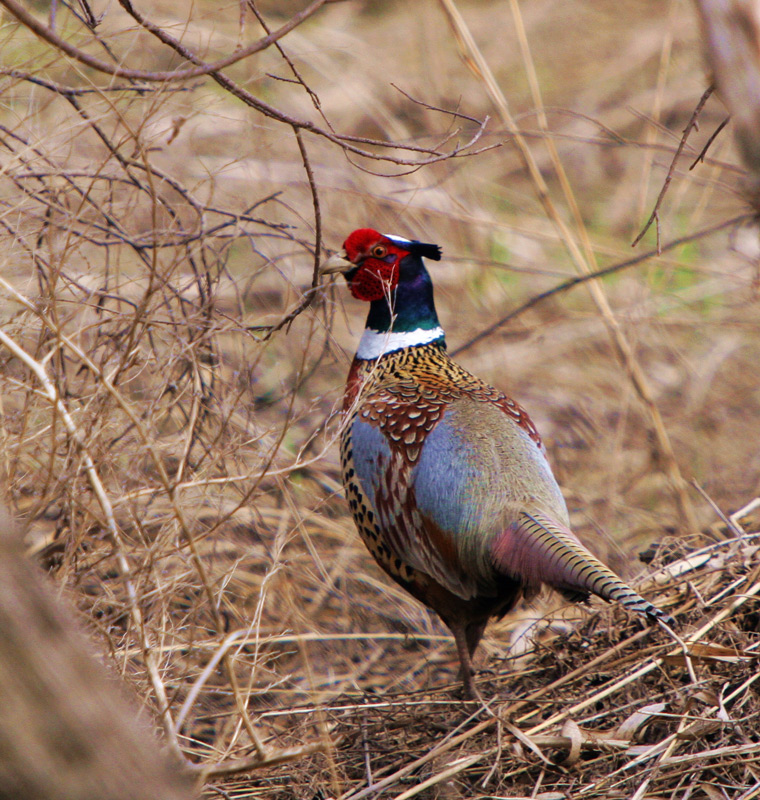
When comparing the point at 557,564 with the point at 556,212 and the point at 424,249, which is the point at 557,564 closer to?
the point at 424,249

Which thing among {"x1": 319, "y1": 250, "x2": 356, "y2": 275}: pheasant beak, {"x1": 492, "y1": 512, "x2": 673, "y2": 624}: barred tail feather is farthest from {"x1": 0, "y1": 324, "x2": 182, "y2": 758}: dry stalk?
{"x1": 319, "y1": 250, "x2": 356, "y2": 275}: pheasant beak

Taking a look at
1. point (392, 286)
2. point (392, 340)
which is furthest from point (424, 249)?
point (392, 340)

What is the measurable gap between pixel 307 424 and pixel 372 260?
1862 mm

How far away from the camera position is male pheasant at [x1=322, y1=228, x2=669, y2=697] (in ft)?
9.09

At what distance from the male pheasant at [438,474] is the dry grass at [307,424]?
201mm

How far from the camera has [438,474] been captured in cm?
298

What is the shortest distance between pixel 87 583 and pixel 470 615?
133cm

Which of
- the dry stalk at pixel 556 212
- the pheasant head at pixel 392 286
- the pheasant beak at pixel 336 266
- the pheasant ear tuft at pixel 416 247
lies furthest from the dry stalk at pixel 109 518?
the dry stalk at pixel 556 212

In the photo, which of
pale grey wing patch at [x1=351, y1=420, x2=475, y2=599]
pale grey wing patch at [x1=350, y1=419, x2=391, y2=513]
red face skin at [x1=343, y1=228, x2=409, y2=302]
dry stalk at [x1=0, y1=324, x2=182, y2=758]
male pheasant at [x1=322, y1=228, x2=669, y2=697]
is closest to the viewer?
dry stalk at [x1=0, y1=324, x2=182, y2=758]

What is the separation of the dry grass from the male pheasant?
0.20 m

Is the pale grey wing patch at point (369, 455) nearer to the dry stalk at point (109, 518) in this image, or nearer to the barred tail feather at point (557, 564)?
the barred tail feather at point (557, 564)

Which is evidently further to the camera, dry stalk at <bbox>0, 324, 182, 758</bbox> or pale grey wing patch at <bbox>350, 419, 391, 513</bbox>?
pale grey wing patch at <bbox>350, 419, 391, 513</bbox>

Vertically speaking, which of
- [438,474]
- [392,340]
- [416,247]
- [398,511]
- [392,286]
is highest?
[416,247]

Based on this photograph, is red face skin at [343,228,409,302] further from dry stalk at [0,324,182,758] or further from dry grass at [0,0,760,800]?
dry stalk at [0,324,182,758]
